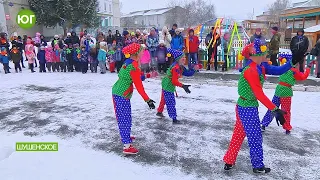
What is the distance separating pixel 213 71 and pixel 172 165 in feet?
25.7

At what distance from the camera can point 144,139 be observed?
5039 mm

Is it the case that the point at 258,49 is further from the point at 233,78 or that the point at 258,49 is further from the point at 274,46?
the point at 274,46

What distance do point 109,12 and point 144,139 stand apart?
43.0 m

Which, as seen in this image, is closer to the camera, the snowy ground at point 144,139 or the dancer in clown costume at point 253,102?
the dancer in clown costume at point 253,102

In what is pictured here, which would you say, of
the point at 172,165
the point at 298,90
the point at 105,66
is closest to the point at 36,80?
the point at 105,66

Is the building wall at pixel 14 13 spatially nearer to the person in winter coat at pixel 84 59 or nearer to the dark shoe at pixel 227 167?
the person in winter coat at pixel 84 59

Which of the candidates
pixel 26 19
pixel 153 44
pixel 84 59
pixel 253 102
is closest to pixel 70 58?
pixel 84 59

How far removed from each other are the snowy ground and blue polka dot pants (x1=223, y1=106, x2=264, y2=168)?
0.24 m

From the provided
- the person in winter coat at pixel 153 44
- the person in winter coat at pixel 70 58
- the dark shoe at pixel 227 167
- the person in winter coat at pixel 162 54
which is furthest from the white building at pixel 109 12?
the dark shoe at pixel 227 167

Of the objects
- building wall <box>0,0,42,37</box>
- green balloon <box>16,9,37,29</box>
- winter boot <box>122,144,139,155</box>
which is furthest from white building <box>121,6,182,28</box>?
winter boot <box>122,144,139,155</box>

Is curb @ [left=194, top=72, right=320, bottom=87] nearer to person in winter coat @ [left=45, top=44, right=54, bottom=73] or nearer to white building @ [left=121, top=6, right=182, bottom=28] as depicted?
person in winter coat @ [left=45, top=44, right=54, bottom=73]

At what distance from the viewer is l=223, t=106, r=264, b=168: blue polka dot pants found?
3.54m

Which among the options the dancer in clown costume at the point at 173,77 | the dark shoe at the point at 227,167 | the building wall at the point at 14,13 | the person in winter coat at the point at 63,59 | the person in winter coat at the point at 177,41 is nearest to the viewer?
the dark shoe at the point at 227,167

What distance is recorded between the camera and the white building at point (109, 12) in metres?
41.7
